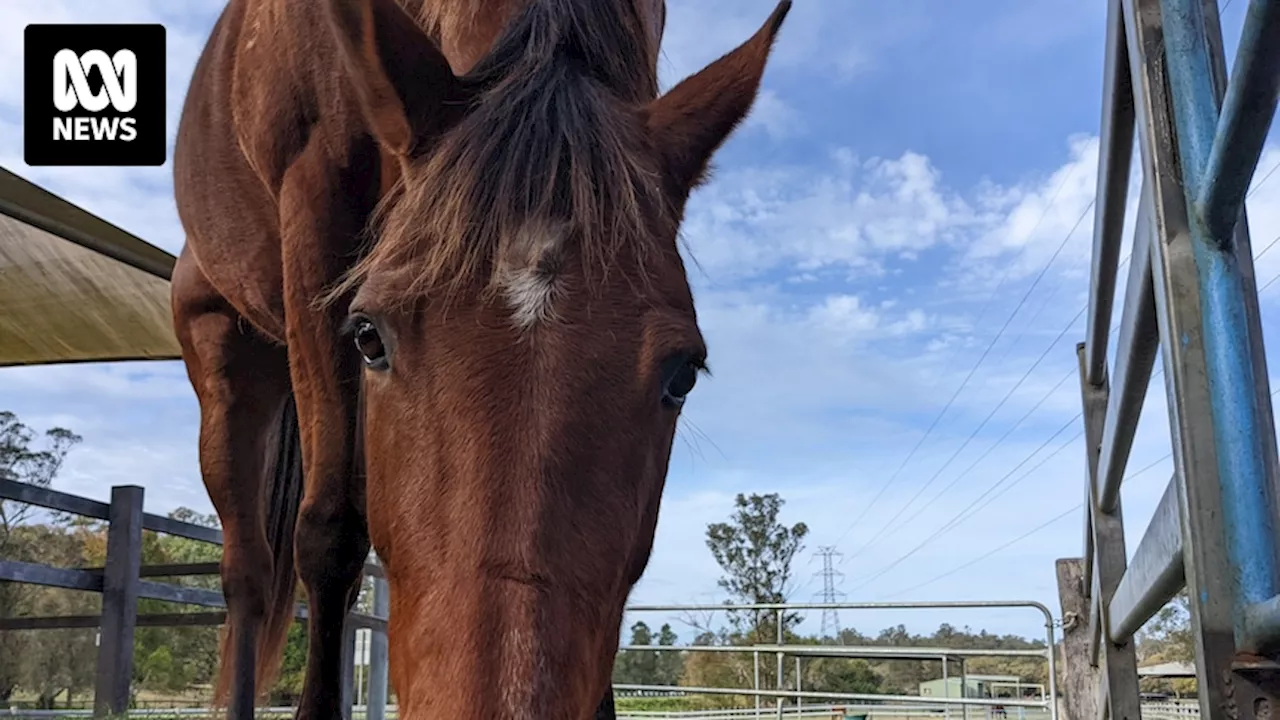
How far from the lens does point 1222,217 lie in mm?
858

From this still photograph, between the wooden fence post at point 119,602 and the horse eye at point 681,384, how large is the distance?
479 cm

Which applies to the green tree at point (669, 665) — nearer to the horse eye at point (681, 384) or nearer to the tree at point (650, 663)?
the tree at point (650, 663)

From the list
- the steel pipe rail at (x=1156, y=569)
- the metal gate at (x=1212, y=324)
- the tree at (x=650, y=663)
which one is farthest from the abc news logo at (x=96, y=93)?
the tree at (x=650, y=663)

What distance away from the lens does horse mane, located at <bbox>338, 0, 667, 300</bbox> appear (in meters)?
1.42

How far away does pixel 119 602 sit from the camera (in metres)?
5.53

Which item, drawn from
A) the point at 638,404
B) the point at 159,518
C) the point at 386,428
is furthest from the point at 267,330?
the point at 159,518

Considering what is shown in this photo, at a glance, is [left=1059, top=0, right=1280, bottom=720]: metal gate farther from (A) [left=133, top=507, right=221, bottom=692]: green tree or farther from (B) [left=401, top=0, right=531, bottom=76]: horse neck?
(A) [left=133, top=507, right=221, bottom=692]: green tree

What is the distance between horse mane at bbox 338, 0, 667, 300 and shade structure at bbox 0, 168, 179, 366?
4411mm

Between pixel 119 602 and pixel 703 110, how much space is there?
5297 mm

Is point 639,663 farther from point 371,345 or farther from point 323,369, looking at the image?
point 371,345

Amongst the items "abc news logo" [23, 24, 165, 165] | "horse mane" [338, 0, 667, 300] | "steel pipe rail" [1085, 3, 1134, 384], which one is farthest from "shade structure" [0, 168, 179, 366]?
"steel pipe rail" [1085, 3, 1134, 384]

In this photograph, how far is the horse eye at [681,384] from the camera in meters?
1.48

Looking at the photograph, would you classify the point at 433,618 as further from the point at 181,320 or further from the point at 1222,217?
the point at 181,320

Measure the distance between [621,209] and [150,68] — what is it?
4.85 m
